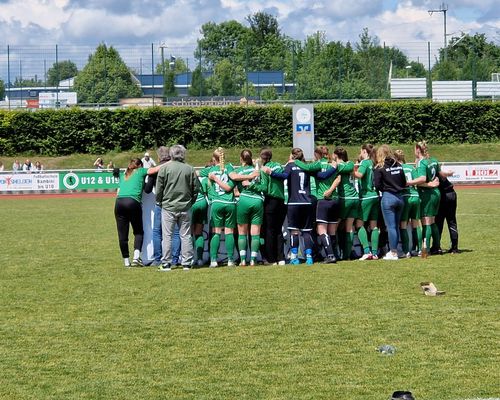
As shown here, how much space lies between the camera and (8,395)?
724cm

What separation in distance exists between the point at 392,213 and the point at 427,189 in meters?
0.84

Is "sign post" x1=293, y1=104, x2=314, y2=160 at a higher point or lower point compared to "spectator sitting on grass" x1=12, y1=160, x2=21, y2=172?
higher

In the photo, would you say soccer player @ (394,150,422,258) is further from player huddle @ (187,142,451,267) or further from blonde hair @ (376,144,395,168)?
blonde hair @ (376,144,395,168)

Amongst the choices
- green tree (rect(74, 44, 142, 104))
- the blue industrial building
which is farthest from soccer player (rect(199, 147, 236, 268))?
the blue industrial building

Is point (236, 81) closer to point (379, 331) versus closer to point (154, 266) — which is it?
point (154, 266)

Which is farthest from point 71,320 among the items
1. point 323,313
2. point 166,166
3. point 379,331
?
point 166,166

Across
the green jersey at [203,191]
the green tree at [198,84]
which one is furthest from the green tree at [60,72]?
the green jersey at [203,191]

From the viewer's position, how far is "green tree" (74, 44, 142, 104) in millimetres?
55281

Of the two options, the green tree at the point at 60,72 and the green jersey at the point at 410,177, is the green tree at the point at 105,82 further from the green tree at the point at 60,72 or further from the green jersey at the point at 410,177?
the green jersey at the point at 410,177

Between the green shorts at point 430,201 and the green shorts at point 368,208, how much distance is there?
80 cm

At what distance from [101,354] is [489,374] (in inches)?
137

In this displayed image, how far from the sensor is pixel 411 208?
1520 cm

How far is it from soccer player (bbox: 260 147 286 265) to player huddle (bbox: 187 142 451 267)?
0.02m

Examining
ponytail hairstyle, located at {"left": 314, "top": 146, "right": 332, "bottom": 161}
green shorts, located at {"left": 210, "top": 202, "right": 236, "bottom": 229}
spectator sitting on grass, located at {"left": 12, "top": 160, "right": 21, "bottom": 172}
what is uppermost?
ponytail hairstyle, located at {"left": 314, "top": 146, "right": 332, "bottom": 161}
